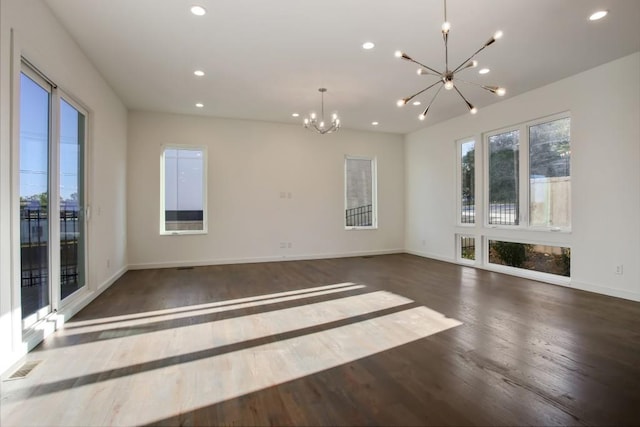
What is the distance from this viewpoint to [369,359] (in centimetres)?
248

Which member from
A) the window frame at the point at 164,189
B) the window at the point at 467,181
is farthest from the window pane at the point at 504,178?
the window frame at the point at 164,189

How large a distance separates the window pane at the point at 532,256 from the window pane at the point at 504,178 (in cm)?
45

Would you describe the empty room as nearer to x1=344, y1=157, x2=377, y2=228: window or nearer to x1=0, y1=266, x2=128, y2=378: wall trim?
x1=0, y1=266, x2=128, y2=378: wall trim

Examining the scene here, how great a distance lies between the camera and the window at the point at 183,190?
6.43m

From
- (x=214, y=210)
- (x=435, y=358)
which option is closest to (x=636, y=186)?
(x=435, y=358)

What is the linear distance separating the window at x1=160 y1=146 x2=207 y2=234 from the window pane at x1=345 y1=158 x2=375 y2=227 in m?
3.35

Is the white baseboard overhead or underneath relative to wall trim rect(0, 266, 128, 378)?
overhead

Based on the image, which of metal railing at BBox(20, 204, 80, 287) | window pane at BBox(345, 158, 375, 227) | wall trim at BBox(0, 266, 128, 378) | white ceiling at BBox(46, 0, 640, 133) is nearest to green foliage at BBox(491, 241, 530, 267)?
white ceiling at BBox(46, 0, 640, 133)

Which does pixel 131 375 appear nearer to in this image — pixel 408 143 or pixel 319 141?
pixel 319 141

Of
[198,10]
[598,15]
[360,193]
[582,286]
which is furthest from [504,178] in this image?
[198,10]

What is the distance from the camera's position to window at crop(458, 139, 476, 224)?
21.1 ft

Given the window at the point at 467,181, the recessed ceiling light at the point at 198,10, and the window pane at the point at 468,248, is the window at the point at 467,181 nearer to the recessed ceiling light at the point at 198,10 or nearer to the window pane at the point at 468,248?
the window pane at the point at 468,248

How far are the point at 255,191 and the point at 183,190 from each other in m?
1.45

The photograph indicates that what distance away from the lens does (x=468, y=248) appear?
6.61 m
